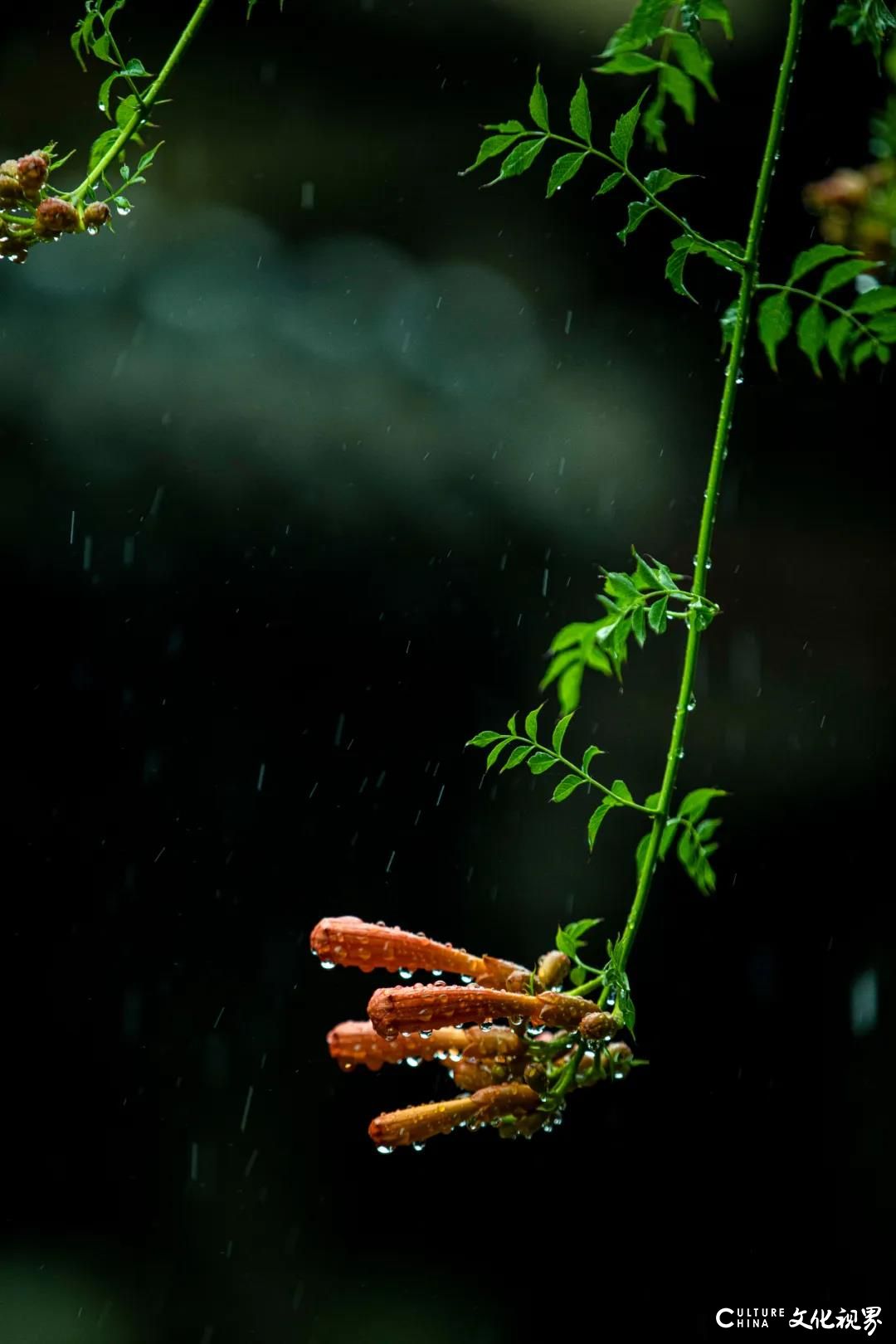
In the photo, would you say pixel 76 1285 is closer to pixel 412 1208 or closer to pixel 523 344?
pixel 412 1208

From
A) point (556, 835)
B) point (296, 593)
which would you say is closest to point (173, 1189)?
point (556, 835)

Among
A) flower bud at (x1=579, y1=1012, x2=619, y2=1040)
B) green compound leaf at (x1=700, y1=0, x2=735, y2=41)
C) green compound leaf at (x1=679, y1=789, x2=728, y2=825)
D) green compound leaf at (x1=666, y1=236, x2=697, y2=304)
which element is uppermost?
green compound leaf at (x1=700, y1=0, x2=735, y2=41)

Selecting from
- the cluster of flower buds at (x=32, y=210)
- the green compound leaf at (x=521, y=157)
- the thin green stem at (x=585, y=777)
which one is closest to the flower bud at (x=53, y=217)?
the cluster of flower buds at (x=32, y=210)

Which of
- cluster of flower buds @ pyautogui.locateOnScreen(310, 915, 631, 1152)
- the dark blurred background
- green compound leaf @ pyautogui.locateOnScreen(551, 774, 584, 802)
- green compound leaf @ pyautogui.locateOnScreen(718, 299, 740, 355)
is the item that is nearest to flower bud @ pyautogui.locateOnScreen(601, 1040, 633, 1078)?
cluster of flower buds @ pyautogui.locateOnScreen(310, 915, 631, 1152)

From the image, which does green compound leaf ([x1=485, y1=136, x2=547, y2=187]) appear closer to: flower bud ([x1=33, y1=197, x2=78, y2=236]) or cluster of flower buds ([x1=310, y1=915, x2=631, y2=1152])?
flower bud ([x1=33, y1=197, x2=78, y2=236])

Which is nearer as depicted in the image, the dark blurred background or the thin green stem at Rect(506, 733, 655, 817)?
the thin green stem at Rect(506, 733, 655, 817)

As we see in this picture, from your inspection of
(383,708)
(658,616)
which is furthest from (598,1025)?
(383,708)
